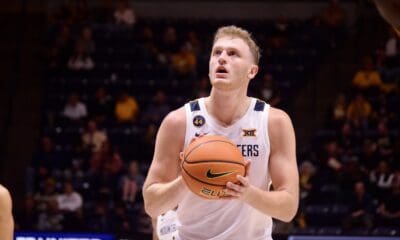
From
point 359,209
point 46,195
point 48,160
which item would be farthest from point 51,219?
point 359,209

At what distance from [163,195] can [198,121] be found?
53 centimetres

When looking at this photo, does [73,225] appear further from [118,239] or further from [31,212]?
[118,239]

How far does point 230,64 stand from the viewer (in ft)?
14.9

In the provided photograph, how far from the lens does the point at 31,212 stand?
39.3 ft

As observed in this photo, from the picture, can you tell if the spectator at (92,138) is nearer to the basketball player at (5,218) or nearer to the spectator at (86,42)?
the spectator at (86,42)

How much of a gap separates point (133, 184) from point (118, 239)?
3426 millimetres

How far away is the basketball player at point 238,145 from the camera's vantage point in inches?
176

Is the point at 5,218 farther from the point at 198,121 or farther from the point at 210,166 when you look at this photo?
the point at 198,121

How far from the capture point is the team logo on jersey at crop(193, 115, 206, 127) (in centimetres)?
461

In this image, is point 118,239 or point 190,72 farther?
point 190,72

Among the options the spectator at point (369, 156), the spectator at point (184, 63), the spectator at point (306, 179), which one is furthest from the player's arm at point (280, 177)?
the spectator at point (184, 63)

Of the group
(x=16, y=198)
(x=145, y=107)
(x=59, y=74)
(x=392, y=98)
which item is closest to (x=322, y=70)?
(x=392, y=98)

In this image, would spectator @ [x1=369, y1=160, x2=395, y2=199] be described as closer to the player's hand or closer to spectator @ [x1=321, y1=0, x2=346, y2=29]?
spectator @ [x1=321, y1=0, x2=346, y2=29]

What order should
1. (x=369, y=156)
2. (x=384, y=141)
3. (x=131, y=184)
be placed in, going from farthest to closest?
(x=384, y=141) < (x=369, y=156) < (x=131, y=184)
